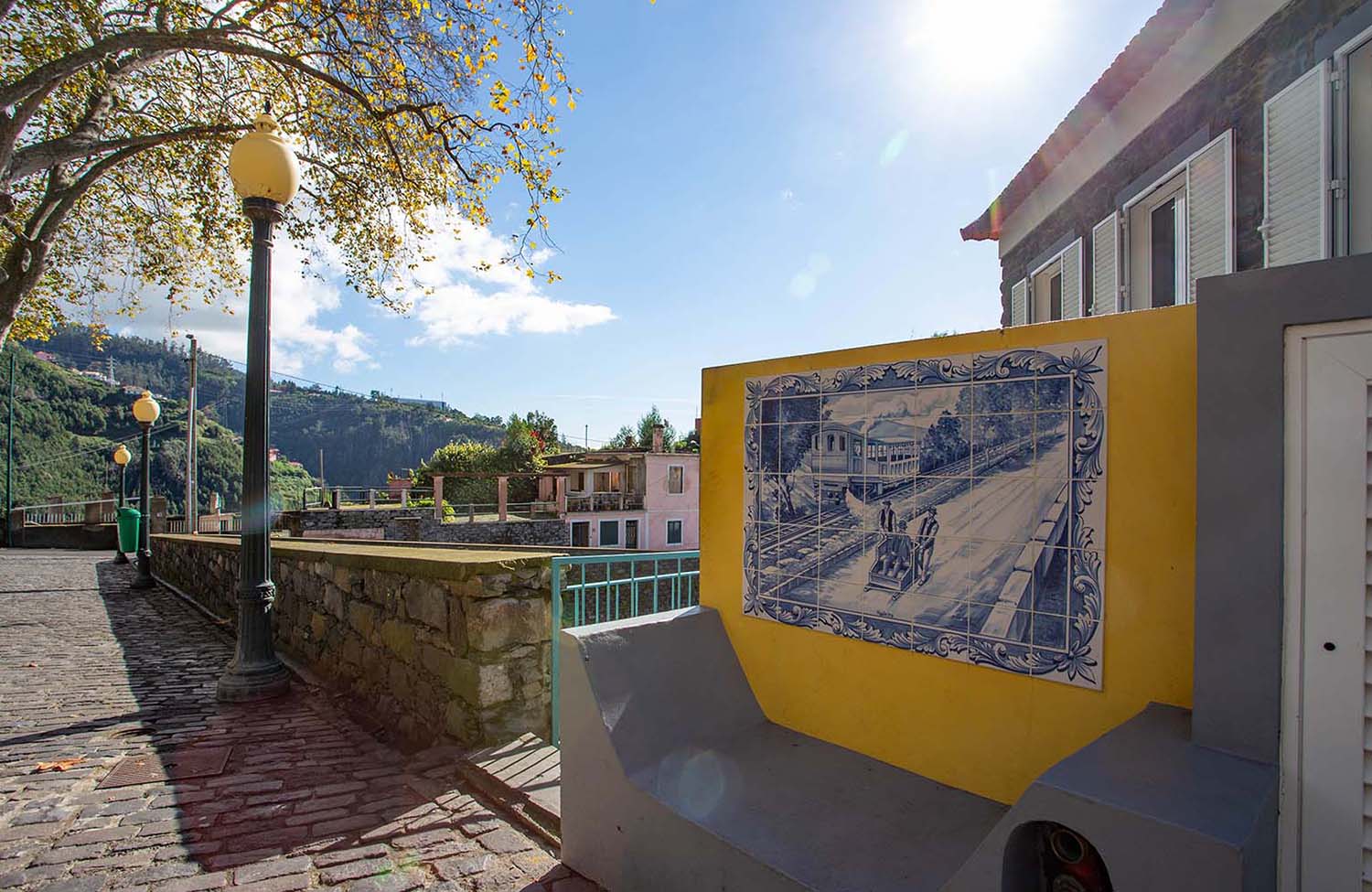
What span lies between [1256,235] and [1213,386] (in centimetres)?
315

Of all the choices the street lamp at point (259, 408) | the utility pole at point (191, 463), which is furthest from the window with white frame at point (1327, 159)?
the utility pole at point (191, 463)

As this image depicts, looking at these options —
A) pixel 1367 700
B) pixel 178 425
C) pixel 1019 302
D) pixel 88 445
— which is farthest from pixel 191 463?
pixel 88 445

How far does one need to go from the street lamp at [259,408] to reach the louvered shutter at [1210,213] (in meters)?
6.18

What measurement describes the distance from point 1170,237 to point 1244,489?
14.1 feet

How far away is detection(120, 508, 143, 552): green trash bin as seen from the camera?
13719 mm

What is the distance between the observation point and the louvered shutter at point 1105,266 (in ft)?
16.5

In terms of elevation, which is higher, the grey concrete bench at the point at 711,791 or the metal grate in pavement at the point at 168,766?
the grey concrete bench at the point at 711,791

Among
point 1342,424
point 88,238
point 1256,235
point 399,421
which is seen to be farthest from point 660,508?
point 399,421

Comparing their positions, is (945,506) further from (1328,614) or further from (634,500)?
(634,500)

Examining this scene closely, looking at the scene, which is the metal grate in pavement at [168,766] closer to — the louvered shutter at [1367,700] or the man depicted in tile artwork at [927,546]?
the man depicted in tile artwork at [927,546]

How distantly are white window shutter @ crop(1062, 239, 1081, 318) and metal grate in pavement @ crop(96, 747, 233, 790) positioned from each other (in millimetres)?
7011

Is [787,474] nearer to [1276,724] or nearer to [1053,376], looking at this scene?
[1053,376]

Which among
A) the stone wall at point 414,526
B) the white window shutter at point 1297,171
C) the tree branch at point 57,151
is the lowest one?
the stone wall at point 414,526

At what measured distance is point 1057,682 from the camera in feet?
6.55
